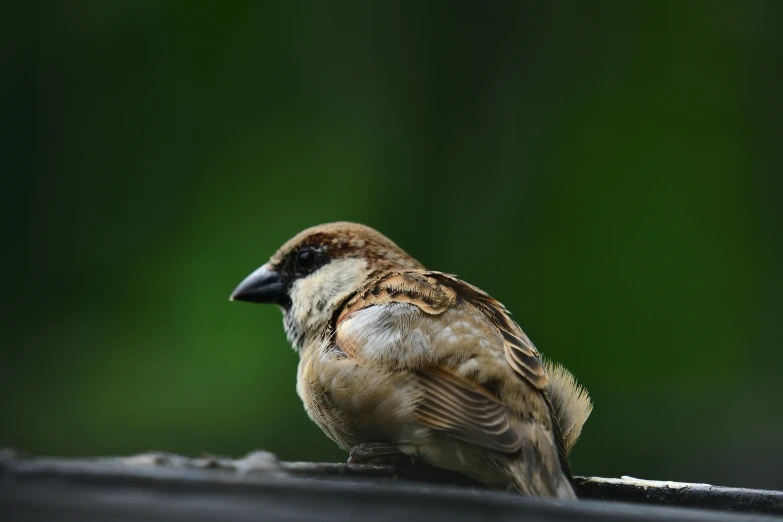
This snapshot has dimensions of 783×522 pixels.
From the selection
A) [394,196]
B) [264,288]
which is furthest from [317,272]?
[394,196]

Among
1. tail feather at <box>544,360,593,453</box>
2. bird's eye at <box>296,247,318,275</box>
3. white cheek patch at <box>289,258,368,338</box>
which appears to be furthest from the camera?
bird's eye at <box>296,247,318,275</box>

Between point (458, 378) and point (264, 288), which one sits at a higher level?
point (264, 288)

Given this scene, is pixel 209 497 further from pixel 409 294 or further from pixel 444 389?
pixel 409 294

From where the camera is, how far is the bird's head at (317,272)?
9.93 ft

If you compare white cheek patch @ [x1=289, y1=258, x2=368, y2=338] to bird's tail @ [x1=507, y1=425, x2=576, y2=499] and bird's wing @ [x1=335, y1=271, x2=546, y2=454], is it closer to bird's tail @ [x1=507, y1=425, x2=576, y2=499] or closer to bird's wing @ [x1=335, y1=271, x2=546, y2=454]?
bird's wing @ [x1=335, y1=271, x2=546, y2=454]

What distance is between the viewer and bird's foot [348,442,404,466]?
2266 millimetres

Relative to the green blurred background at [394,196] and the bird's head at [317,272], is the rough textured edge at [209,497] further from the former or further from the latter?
the green blurred background at [394,196]

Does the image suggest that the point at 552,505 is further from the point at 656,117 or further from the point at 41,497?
the point at 656,117

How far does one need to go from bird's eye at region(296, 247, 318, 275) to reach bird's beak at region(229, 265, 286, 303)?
0.27ft

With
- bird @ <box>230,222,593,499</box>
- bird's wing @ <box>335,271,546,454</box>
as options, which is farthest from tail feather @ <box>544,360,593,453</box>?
bird's wing @ <box>335,271,546,454</box>

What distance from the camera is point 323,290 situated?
3.04m

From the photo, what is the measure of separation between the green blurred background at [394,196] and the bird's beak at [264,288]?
5.87ft

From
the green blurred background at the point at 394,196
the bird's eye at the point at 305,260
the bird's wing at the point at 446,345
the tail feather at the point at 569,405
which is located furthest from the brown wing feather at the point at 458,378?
the green blurred background at the point at 394,196

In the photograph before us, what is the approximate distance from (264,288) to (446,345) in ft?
3.77
